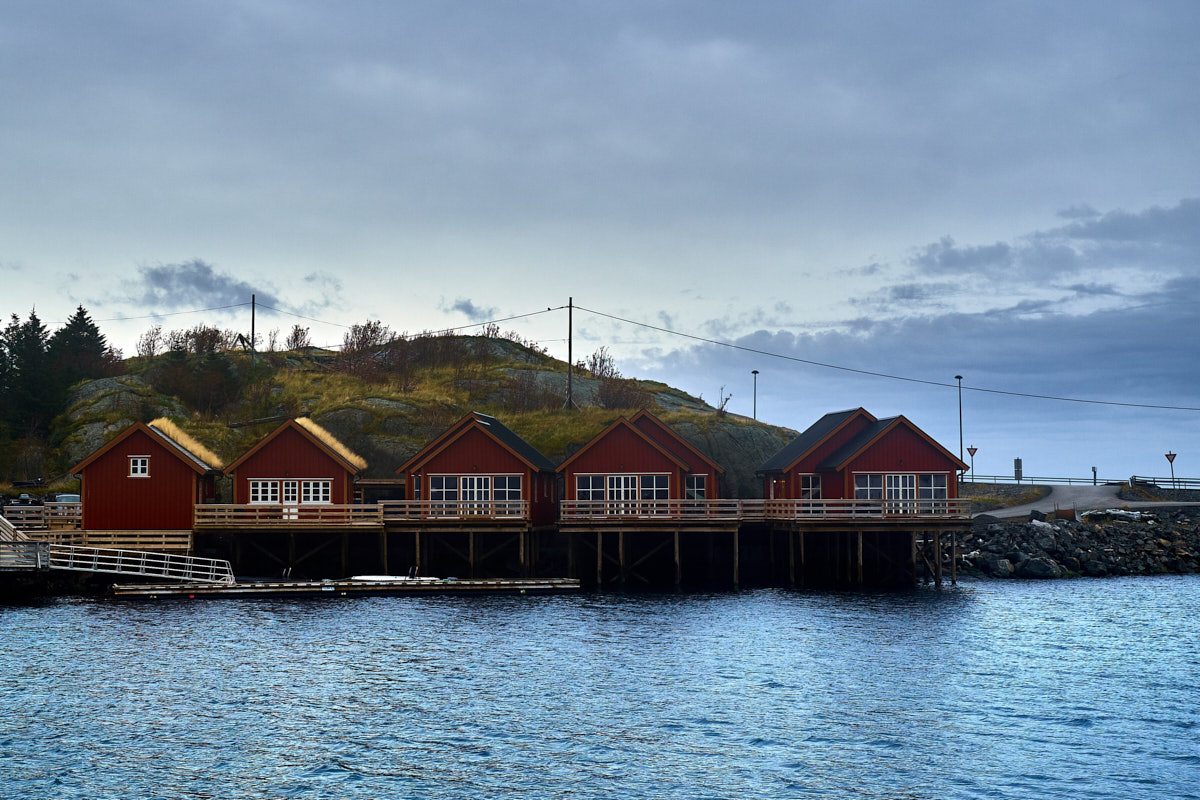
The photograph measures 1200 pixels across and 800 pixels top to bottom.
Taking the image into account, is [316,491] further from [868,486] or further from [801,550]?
[868,486]

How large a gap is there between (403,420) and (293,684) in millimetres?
46129

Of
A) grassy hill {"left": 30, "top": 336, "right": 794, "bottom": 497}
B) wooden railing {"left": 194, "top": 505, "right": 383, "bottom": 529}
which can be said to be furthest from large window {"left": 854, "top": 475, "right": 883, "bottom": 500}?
wooden railing {"left": 194, "top": 505, "right": 383, "bottom": 529}

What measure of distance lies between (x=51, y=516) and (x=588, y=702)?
35.5 metres

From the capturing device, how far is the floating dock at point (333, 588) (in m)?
45.2

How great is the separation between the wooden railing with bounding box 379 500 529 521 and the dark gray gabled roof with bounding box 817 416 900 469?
A: 16.5 metres

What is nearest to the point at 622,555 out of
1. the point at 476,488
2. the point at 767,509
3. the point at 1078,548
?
the point at 767,509

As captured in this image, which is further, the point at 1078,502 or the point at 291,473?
the point at 1078,502

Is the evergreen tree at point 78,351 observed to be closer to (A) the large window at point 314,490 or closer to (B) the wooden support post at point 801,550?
(A) the large window at point 314,490

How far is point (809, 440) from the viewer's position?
6019 cm

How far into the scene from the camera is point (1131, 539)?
68750mm

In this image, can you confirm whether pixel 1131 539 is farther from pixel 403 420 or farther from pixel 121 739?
pixel 121 739

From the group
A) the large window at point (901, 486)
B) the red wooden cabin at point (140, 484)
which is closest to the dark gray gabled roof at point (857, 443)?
the large window at point (901, 486)

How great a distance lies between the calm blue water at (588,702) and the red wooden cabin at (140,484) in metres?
8.04

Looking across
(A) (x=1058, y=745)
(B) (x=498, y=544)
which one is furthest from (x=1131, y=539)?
(A) (x=1058, y=745)
